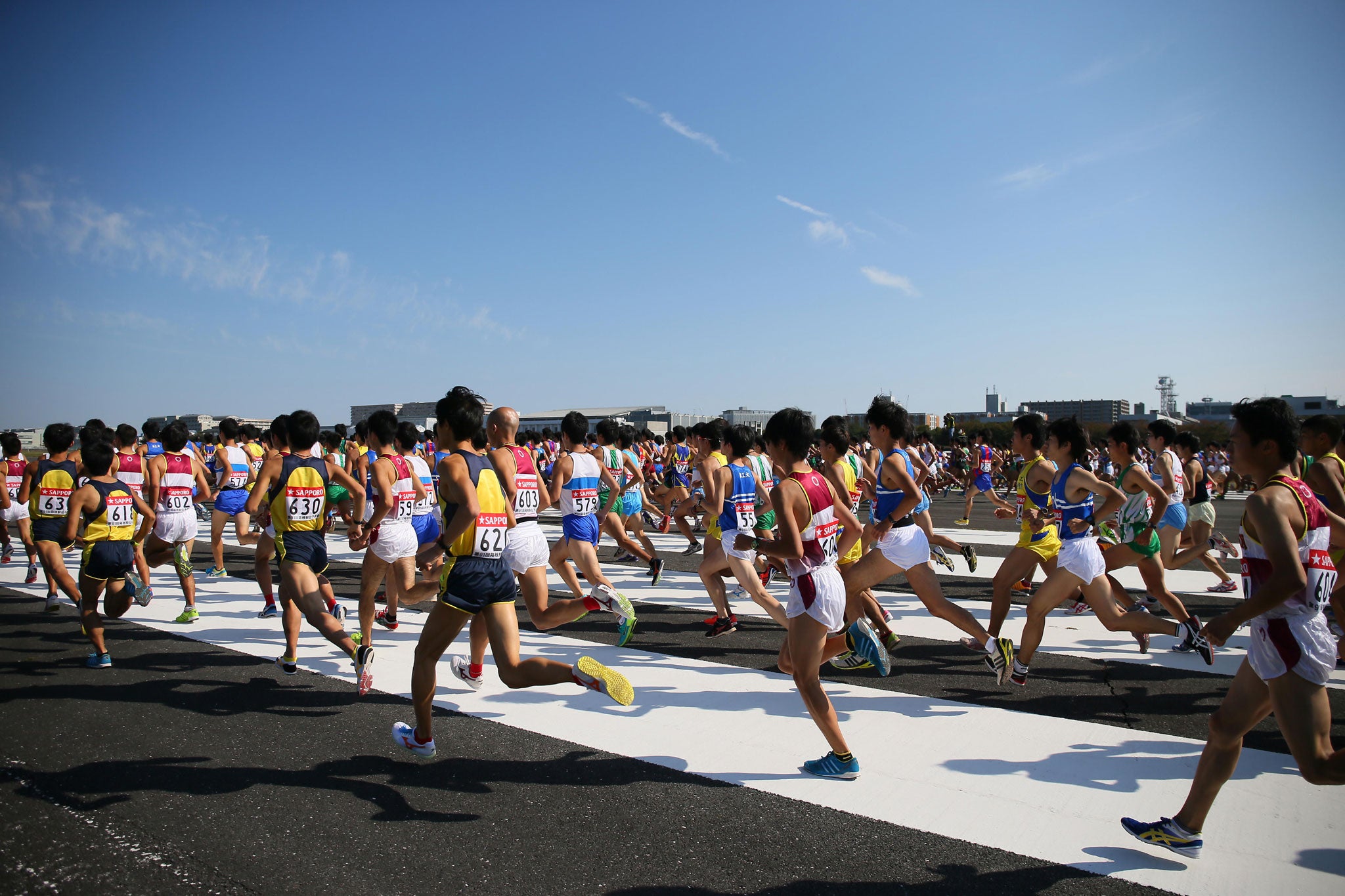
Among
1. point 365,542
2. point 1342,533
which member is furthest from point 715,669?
point 1342,533

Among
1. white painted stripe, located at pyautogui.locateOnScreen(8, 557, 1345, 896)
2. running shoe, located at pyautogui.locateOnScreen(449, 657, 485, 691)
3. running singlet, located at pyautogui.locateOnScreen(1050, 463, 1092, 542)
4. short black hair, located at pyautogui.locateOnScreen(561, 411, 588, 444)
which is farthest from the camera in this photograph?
short black hair, located at pyautogui.locateOnScreen(561, 411, 588, 444)

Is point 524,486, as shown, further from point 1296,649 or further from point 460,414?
point 1296,649

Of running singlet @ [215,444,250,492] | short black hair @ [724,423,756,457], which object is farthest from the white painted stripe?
running singlet @ [215,444,250,492]

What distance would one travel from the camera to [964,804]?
12.2 feet

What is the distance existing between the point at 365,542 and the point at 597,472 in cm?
227

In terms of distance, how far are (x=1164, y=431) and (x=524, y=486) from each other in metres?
7.08

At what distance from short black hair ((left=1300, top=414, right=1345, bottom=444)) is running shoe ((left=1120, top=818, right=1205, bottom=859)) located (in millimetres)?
3729

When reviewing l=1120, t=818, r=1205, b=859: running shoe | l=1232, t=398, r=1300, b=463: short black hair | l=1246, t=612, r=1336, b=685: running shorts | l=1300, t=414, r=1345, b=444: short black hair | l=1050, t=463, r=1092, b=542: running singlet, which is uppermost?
l=1300, t=414, r=1345, b=444: short black hair

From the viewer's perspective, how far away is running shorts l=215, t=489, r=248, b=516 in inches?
388

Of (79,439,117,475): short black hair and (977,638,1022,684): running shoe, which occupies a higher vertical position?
(79,439,117,475): short black hair

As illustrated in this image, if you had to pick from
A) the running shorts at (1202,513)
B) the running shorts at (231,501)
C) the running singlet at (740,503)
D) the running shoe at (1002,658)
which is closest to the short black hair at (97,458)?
the running shorts at (231,501)

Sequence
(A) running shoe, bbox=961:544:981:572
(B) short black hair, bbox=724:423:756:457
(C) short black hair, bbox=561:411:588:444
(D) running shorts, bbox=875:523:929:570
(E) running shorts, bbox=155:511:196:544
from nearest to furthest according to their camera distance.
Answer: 1. (D) running shorts, bbox=875:523:929:570
2. (C) short black hair, bbox=561:411:588:444
3. (B) short black hair, bbox=724:423:756:457
4. (E) running shorts, bbox=155:511:196:544
5. (A) running shoe, bbox=961:544:981:572

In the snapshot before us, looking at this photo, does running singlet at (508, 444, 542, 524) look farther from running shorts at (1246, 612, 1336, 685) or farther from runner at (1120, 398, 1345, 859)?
running shorts at (1246, 612, 1336, 685)

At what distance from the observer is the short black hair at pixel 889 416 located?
5.93 metres
